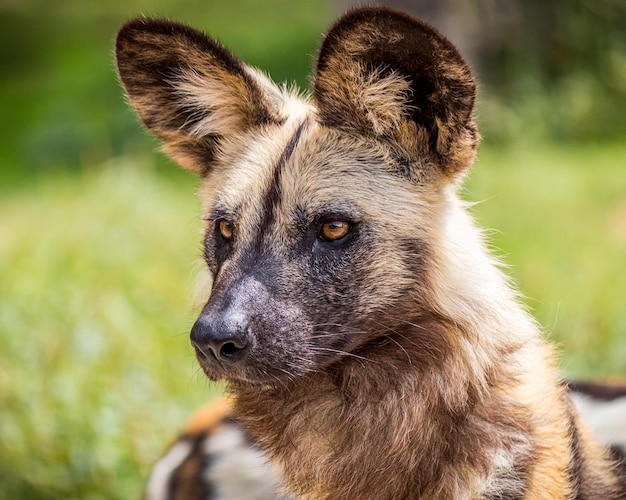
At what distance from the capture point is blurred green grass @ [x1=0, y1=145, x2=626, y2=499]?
3564 mm

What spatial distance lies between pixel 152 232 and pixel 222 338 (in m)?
3.73

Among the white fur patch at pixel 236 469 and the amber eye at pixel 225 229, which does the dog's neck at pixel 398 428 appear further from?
the amber eye at pixel 225 229

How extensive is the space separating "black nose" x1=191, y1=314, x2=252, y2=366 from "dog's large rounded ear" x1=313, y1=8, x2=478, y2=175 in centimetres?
66

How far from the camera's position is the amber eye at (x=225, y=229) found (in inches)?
99.8

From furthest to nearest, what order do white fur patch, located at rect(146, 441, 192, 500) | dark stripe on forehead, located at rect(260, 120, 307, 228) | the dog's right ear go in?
1. white fur patch, located at rect(146, 441, 192, 500)
2. the dog's right ear
3. dark stripe on forehead, located at rect(260, 120, 307, 228)

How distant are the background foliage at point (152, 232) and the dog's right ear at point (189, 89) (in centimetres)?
55

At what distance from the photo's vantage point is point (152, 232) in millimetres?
5809

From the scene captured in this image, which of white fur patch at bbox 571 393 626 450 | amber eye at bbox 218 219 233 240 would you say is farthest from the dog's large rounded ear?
white fur patch at bbox 571 393 626 450

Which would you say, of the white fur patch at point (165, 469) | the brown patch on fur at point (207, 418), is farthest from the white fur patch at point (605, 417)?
the white fur patch at point (165, 469)

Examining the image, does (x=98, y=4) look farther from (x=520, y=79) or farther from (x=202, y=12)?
(x=520, y=79)

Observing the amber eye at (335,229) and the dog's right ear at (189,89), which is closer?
the amber eye at (335,229)

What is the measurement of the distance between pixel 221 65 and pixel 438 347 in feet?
3.33

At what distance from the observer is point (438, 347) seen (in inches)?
93.6

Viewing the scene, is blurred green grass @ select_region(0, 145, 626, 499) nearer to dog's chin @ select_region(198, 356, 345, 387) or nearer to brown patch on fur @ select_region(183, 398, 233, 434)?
brown patch on fur @ select_region(183, 398, 233, 434)
